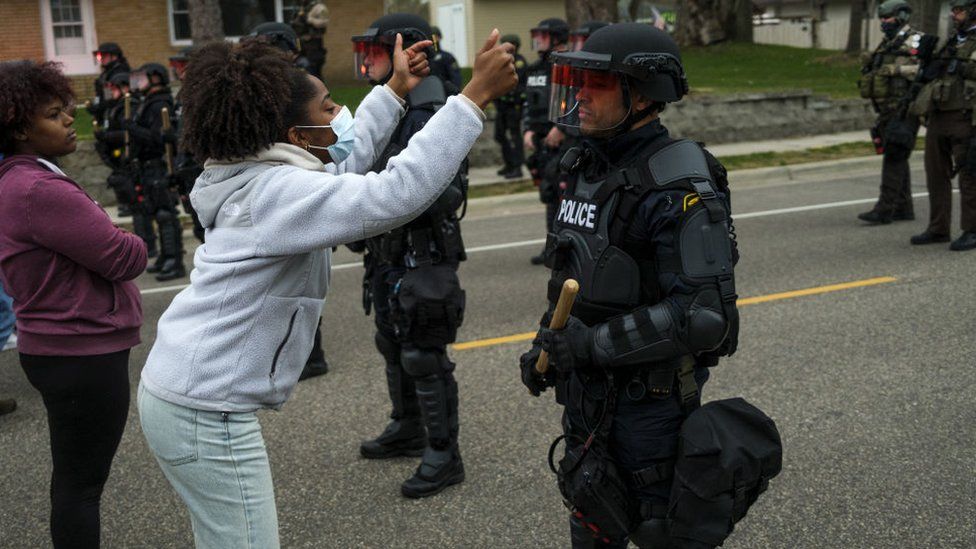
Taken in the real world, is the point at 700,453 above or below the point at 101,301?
below

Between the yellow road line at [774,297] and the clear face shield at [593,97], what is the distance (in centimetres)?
385

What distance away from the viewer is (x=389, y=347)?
4844 millimetres

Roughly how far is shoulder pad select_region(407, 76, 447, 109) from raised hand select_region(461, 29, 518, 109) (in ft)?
6.12

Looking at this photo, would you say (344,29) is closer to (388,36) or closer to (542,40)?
(542,40)

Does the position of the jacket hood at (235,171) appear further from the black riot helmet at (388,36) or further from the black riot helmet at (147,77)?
the black riot helmet at (147,77)

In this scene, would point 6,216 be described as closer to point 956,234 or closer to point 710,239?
point 710,239

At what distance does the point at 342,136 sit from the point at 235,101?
1.46 ft

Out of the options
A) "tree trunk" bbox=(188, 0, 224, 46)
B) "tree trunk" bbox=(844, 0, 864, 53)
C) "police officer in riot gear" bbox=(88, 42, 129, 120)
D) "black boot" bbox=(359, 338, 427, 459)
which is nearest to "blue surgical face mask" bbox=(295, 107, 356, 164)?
"black boot" bbox=(359, 338, 427, 459)

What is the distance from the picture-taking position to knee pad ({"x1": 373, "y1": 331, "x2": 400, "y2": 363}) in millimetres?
4824

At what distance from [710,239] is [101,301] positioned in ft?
6.54

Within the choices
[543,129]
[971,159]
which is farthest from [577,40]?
[971,159]

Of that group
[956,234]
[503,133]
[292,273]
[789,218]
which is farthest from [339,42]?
[292,273]

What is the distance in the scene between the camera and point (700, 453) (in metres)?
2.70

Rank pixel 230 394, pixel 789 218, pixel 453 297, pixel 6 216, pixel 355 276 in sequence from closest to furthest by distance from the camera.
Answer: pixel 230 394 < pixel 6 216 < pixel 453 297 < pixel 355 276 < pixel 789 218
